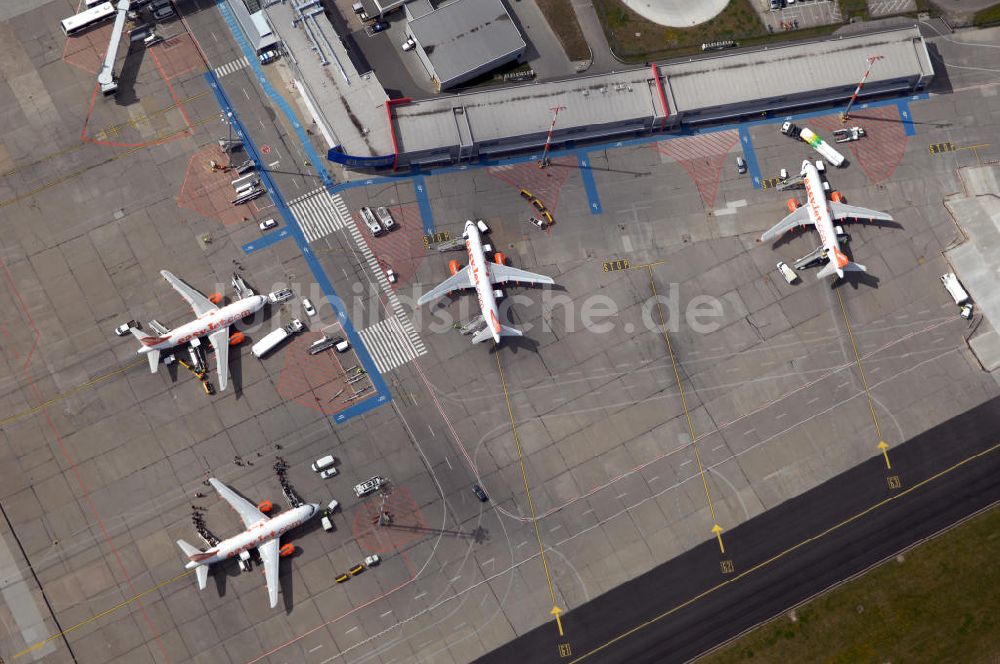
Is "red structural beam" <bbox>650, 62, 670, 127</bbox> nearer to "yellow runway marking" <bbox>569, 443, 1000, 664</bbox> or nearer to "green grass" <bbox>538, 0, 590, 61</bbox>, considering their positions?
"green grass" <bbox>538, 0, 590, 61</bbox>

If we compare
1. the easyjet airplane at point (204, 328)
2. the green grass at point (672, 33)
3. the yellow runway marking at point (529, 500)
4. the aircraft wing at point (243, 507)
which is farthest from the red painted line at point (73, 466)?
the green grass at point (672, 33)

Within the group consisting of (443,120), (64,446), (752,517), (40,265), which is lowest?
(752,517)

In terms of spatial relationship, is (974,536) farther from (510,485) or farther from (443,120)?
(443,120)

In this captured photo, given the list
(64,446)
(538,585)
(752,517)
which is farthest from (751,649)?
(64,446)

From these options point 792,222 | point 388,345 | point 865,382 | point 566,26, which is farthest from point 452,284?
point 865,382

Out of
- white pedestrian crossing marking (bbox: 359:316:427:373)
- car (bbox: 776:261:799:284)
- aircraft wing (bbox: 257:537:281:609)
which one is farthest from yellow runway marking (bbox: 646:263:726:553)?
aircraft wing (bbox: 257:537:281:609)

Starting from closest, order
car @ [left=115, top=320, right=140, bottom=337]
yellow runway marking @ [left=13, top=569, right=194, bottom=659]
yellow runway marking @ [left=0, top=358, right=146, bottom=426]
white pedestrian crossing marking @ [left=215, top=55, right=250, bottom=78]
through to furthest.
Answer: yellow runway marking @ [left=13, top=569, right=194, bottom=659]
yellow runway marking @ [left=0, top=358, right=146, bottom=426]
car @ [left=115, top=320, right=140, bottom=337]
white pedestrian crossing marking @ [left=215, top=55, right=250, bottom=78]

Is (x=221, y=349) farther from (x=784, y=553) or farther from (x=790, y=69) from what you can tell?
(x=790, y=69)

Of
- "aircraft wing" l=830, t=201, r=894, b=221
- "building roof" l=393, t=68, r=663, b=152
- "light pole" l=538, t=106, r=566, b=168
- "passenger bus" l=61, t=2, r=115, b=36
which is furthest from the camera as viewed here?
"passenger bus" l=61, t=2, r=115, b=36
